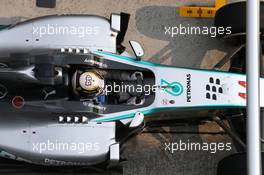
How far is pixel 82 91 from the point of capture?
348 centimetres

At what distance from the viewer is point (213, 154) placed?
4.18 meters

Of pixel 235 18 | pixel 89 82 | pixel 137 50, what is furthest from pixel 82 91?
pixel 235 18

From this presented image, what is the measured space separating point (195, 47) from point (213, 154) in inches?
35.9

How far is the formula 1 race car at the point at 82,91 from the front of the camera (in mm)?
3523

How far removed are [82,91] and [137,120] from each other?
16.6 inches

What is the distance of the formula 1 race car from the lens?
11.6 ft

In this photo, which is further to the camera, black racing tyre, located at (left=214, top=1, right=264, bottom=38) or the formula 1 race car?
black racing tyre, located at (left=214, top=1, right=264, bottom=38)
